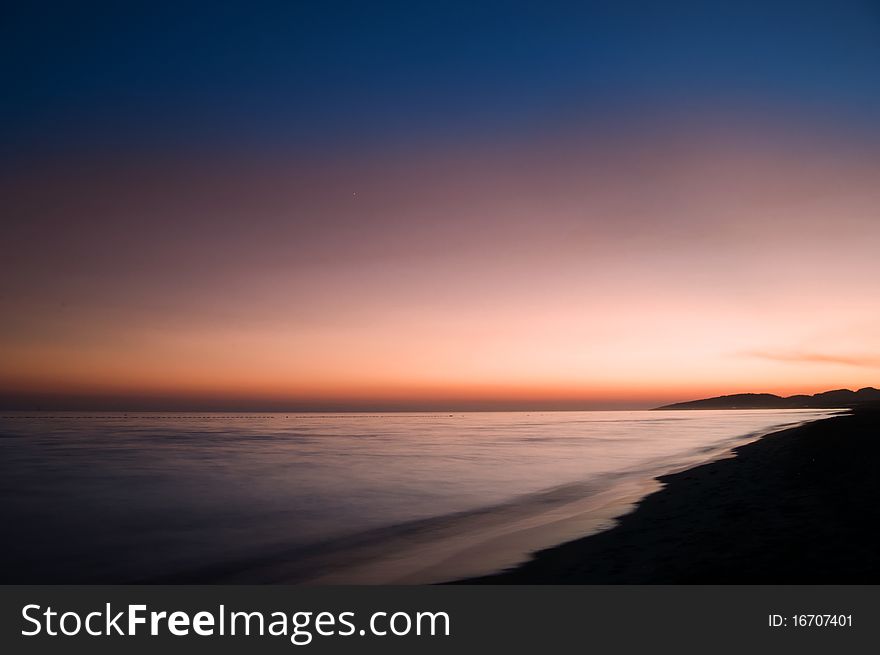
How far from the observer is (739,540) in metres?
9.21

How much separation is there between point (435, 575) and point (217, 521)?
824 centimetres

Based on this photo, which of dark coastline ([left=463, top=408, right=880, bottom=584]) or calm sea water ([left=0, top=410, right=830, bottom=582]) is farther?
calm sea water ([left=0, top=410, right=830, bottom=582])

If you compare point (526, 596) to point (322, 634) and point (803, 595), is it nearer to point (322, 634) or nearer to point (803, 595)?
point (322, 634)

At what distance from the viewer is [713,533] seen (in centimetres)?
990

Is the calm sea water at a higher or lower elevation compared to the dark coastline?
lower

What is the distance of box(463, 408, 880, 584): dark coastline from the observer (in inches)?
293

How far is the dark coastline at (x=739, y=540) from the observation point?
7441mm

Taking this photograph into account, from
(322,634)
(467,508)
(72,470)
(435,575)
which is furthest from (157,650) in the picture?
(72,470)

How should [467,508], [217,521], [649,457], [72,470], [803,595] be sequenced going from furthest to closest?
[649,457]
[72,470]
[467,508]
[217,521]
[803,595]

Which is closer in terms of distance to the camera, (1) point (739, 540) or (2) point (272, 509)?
(1) point (739, 540)

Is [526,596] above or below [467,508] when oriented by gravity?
above

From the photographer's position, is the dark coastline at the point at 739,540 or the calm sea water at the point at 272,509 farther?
the calm sea water at the point at 272,509

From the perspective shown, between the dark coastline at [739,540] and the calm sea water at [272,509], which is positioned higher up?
the dark coastline at [739,540]

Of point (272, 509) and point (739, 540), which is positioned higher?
point (739, 540)
